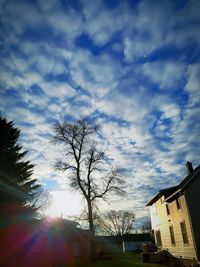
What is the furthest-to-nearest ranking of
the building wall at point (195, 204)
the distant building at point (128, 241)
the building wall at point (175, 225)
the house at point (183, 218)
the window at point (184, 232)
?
the distant building at point (128, 241) < the window at point (184, 232) < the building wall at point (175, 225) < the house at point (183, 218) < the building wall at point (195, 204)

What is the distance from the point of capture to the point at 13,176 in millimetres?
23578

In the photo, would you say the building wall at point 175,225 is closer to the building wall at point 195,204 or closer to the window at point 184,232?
the window at point 184,232

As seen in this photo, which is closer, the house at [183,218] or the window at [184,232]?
the house at [183,218]

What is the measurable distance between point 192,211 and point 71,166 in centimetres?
1607

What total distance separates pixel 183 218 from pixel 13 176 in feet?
52.0

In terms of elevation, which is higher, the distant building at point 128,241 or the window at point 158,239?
the distant building at point 128,241

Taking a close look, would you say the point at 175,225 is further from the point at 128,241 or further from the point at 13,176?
the point at 128,241

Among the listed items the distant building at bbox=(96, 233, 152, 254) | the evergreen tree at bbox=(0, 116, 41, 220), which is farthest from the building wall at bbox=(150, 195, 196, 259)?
the distant building at bbox=(96, 233, 152, 254)

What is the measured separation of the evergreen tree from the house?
1332 cm

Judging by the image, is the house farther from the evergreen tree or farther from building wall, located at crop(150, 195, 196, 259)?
the evergreen tree

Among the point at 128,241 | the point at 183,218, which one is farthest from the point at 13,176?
the point at 128,241

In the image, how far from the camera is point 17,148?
26.5 metres

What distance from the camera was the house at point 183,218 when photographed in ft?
65.4

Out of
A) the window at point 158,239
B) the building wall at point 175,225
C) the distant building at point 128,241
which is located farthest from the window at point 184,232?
the distant building at point 128,241
